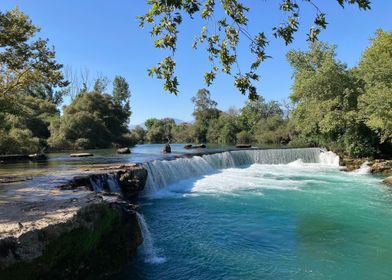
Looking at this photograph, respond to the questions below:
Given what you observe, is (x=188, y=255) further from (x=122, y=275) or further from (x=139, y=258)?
(x=122, y=275)

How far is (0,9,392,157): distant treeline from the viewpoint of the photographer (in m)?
15.2

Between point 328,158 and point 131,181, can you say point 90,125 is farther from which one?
point 131,181

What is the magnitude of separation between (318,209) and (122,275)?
28.0 ft

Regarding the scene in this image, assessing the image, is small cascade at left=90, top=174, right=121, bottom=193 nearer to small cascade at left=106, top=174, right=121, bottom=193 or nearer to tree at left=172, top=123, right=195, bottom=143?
small cascade at left=106, top=174, right=121, bottom=193

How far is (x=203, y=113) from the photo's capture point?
263 feet

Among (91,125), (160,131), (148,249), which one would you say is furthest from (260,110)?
(148,249)

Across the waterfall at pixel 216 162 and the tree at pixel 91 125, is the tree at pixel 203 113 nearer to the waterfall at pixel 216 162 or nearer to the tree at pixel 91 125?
the tree at pixel 91 125

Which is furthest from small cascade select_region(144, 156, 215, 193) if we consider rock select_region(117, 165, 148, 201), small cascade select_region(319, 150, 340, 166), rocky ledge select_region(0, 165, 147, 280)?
small cascade select_region(319, 150, 340, 166)

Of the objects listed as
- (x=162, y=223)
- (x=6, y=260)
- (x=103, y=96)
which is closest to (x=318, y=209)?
(x=162, y=223)

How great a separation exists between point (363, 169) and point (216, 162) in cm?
978

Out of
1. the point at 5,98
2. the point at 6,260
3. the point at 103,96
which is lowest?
the point at 6,260

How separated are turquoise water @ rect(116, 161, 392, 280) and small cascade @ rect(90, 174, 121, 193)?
137 cm

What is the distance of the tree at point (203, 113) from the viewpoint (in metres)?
77.9

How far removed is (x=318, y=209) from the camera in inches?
531
